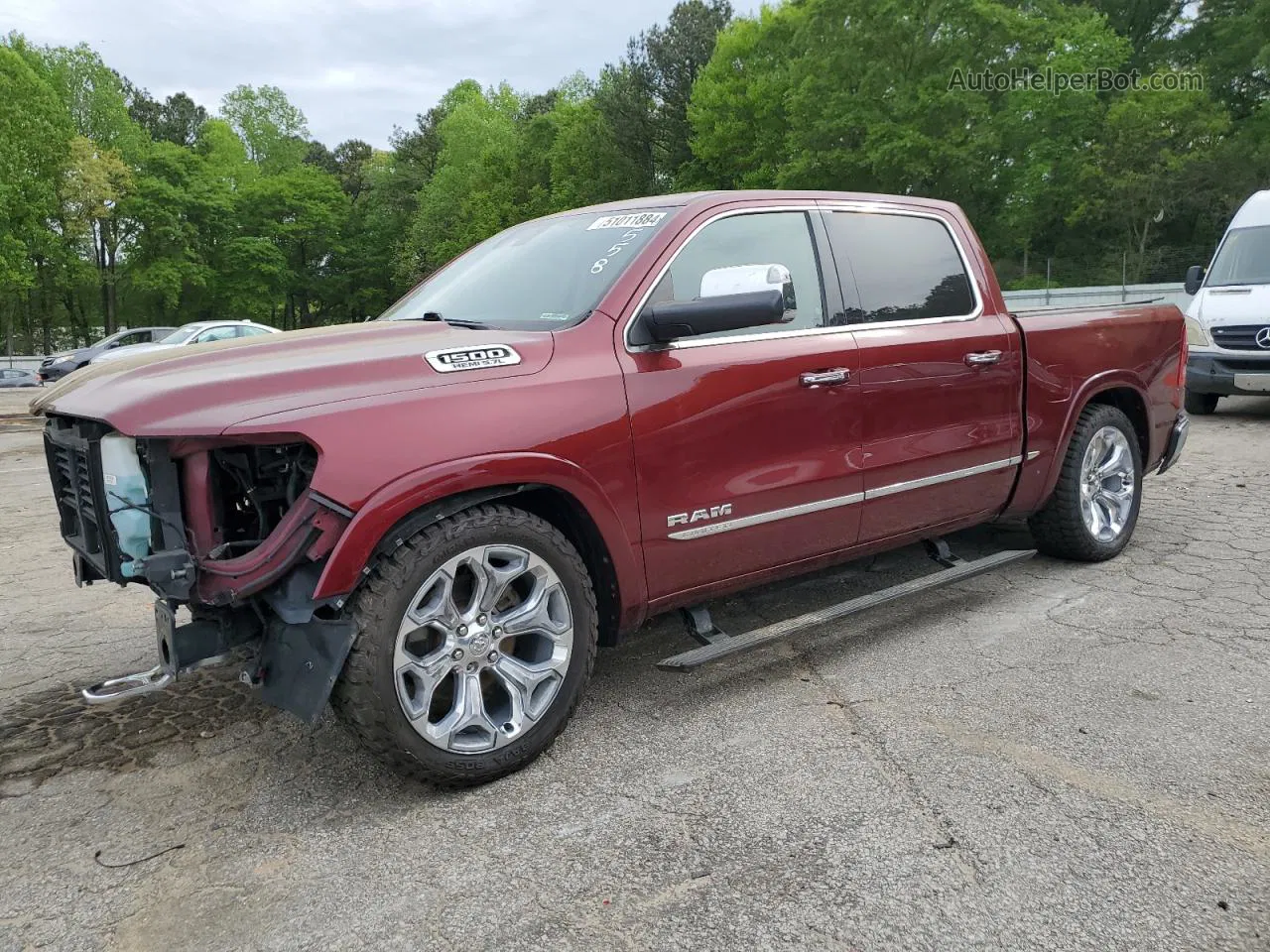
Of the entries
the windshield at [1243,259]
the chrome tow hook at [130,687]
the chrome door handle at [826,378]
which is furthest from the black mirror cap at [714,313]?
the windshield at [1243,259]

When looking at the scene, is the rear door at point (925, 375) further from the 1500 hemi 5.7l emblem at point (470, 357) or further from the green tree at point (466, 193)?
the green tree at point (466, 193)

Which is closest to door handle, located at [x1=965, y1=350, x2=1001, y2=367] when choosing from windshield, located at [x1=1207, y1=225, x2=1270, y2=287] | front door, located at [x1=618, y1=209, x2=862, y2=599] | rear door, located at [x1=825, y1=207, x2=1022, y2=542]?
rear door, located at [x1=825, y1=207, x2=1022, y2=542]

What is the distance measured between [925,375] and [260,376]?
264 centimetres

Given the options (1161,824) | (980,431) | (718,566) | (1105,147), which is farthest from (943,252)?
(1105,147)

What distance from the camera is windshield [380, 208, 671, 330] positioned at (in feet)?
11.1

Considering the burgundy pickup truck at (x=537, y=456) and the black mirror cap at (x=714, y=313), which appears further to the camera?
the black mirror cap at (x=714, y=313)

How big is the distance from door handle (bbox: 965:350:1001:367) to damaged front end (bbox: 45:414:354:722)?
2869 millimetres

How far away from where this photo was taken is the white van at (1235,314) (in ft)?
33.1

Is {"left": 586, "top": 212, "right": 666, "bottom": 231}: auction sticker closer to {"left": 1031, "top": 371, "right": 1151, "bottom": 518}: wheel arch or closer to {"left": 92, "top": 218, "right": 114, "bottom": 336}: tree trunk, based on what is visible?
{"left": 1031, "top": 371, "right": 1151, "bottom": 518}: wheel arch

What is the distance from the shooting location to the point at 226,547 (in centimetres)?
270

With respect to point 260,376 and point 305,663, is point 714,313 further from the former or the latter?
point 305,663

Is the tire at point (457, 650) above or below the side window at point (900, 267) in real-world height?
below

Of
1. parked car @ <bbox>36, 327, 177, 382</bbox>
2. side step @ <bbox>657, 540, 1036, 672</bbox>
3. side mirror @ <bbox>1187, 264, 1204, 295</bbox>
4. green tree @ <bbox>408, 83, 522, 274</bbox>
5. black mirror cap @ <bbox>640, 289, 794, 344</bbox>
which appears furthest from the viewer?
green tree @ <bbox>408, 83, 522, 274</bbox>
